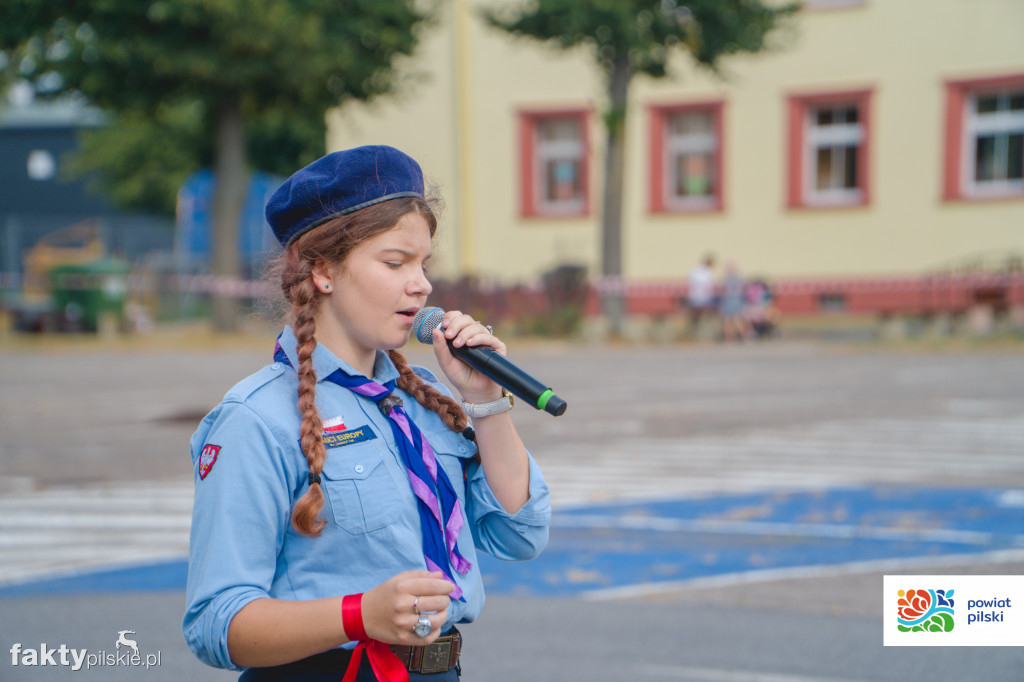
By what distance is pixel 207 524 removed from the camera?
186 cm

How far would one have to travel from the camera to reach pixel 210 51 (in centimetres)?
2003

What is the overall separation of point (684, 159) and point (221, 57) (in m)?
10.9

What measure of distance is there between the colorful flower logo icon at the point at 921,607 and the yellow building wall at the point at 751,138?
17357mm

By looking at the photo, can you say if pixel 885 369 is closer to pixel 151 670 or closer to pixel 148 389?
pixel 148 389

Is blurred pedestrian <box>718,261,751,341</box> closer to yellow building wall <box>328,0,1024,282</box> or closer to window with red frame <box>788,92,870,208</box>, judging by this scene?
yellow building wall <box>328,0,1024,282</box>

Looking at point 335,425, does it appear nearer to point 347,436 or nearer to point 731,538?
point 347,436

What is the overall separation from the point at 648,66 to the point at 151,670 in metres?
17.1

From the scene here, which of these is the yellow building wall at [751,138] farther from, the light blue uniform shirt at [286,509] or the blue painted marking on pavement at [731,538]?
the light blue uniform shirt at [286,509]

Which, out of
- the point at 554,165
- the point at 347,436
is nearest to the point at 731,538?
the point at 347,436

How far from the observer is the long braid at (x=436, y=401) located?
2.18 metres

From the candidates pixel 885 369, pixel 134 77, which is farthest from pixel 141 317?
pixel 885 369

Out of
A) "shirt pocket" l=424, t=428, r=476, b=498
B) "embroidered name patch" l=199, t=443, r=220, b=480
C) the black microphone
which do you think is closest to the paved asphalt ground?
"shirt pocket" l=424, t=428, r=476, b=498

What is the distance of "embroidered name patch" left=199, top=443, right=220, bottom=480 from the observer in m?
1.88

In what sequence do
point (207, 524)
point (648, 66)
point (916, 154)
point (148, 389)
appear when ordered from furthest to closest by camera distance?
point (916, 154), point (648, 66), point (148, 389), point (207, 524)
